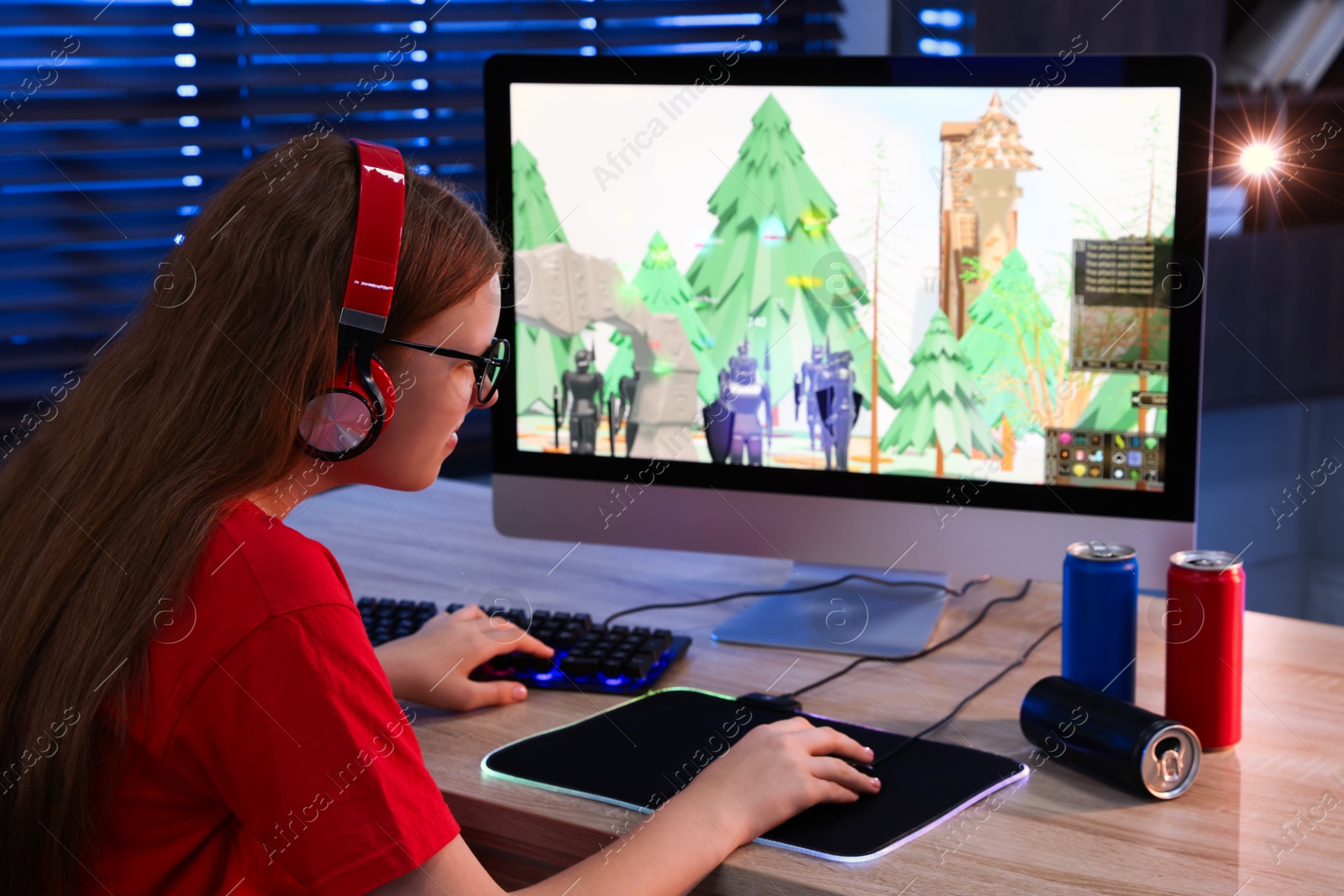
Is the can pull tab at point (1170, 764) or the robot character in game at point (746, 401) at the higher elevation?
the robot character in game at point (746, 401)

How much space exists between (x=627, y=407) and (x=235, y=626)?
616mm

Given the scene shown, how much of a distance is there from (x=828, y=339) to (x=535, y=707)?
1.45 ft

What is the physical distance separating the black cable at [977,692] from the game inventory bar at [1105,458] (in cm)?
14

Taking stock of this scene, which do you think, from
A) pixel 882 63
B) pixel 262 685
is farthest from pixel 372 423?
pixel 882 63

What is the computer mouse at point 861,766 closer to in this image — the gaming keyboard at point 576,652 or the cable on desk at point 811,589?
the gaming keyboard at point 576,652

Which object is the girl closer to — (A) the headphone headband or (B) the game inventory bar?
(A) the headphone headband

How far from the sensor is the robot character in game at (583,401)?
48.2 inches

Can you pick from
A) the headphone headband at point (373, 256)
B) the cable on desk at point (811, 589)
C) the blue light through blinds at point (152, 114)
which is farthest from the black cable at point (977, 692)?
the blue light through blinds at point (152, 114)

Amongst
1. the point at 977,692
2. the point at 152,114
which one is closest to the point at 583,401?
the point at 977,692

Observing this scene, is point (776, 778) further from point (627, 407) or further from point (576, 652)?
point (627, 407)

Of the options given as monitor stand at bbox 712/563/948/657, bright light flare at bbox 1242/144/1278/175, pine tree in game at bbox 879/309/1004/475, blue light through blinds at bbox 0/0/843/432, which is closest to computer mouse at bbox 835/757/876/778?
monitor stand at bbox 712/563/948/657

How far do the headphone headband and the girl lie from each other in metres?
0.01

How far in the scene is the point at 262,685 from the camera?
0.64 metres

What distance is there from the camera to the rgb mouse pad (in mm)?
774
